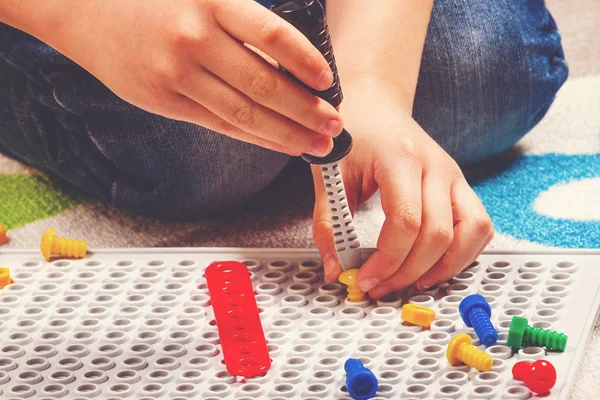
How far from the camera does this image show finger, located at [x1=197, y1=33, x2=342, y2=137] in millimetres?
524

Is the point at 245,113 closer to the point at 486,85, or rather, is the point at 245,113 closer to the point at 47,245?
the point at 47,245

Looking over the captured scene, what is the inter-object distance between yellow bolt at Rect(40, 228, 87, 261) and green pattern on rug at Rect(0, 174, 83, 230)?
0.59ft

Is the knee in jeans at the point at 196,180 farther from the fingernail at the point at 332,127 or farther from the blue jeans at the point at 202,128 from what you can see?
the fingernail at the point at 332,127

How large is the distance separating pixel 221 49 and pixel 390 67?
0.27m

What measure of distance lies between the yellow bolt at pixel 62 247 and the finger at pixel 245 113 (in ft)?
0.80

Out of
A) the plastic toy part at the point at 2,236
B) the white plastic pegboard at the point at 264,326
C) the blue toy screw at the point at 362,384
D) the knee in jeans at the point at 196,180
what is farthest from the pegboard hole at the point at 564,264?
the plastic toy part at the point at 2,236

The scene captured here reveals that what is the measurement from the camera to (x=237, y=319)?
620mm

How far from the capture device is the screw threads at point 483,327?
0.57 metres

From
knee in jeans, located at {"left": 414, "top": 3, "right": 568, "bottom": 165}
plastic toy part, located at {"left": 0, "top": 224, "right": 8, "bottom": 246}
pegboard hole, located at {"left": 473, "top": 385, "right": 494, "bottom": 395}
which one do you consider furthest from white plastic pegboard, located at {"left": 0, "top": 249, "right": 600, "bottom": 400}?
knee in jeans, located at {"left": 414, "top": 3, "right": 568, "bottom": 165}

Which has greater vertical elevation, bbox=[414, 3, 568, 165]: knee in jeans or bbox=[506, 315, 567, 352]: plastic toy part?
bbox=[414, 3, 568, 165]: knee in jeans

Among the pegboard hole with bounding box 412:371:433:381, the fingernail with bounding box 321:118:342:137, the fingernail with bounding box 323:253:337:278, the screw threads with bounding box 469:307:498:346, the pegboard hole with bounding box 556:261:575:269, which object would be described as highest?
the fingernail with bounding box 321:118:342:137

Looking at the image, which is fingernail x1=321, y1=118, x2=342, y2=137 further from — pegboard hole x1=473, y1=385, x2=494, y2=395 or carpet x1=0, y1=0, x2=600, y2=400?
carpet x1=0, y1=0, x2=600, y2=400

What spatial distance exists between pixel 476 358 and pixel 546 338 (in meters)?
0.05

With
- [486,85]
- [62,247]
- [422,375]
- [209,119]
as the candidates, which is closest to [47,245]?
[62,247]
